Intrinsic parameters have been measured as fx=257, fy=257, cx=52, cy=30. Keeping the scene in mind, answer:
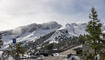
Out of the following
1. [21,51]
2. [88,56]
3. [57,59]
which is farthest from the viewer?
[21,51]

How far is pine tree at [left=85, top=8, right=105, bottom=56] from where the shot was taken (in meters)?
42.6

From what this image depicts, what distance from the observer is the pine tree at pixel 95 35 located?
4258 cm

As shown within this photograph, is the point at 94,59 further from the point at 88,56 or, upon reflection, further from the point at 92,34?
the point at 92,34

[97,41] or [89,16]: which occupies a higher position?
[89,16]

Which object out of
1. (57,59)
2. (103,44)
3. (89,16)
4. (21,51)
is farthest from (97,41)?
(21,51)

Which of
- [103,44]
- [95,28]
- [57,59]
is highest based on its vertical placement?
[95,28]

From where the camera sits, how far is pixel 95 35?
42938 mm

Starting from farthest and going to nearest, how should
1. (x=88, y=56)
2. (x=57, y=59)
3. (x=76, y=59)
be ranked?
1. (x=57, y=59)
2. (x=76, y=59)
3. (x=88, y=56)

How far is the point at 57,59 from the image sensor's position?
Answer: 7456 cm

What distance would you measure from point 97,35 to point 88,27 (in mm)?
2059

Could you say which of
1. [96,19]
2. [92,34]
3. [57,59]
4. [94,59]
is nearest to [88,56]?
[94,59]

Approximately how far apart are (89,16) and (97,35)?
3.79 metres

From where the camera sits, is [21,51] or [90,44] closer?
[90,44]

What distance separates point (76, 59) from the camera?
64.3 m
